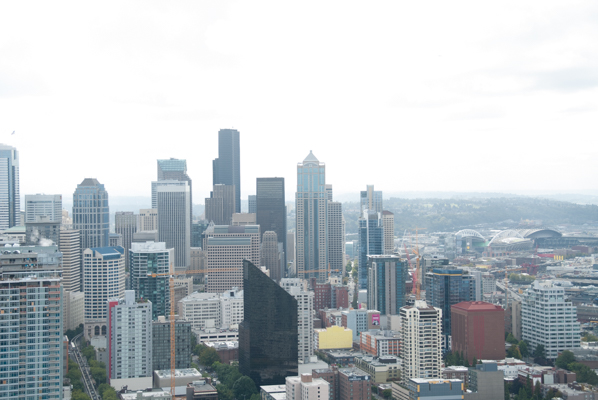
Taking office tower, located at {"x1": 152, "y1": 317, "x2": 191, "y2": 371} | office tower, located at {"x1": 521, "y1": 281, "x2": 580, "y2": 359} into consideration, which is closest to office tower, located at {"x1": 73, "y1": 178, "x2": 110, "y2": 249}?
office tower, located at {"x1": 152, "y1": 317, "x2": 191, "y2": 371}

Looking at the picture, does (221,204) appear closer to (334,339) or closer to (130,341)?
(334,339)

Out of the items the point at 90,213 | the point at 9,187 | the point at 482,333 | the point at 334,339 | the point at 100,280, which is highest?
the point at 9,187

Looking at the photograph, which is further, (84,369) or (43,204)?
(43,204)

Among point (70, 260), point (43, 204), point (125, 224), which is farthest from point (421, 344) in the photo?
point (125, 224)

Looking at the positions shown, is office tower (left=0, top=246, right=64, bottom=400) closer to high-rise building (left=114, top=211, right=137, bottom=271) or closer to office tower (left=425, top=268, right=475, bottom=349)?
office tower (left=425, top=268, right=475, bottom=349)

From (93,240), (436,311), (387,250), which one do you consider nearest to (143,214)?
(93,240)

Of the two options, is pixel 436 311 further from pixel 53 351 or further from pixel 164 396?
pixel 53 351

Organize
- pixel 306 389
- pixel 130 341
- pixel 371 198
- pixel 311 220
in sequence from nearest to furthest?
pixel 306 389 → pixel 130 341 → pixel 311 220 → pixel 371 198
